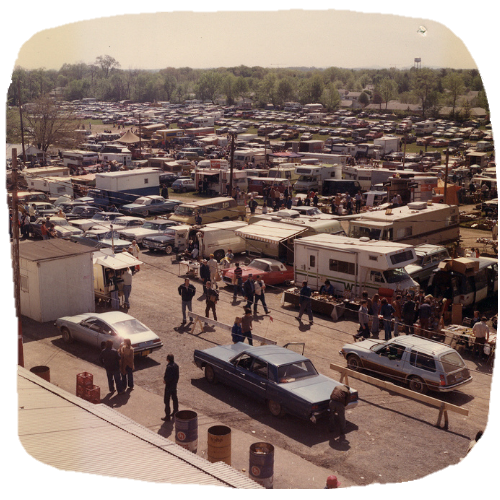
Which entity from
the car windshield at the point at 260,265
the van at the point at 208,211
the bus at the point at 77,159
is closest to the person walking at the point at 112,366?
the car windshield at the point at 260,265

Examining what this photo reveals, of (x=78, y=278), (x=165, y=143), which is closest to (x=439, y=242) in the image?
(x=78, y=278)

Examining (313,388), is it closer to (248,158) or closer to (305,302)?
(305,302)

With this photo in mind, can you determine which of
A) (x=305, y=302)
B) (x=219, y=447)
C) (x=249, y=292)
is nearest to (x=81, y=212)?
(x=249, y=292)

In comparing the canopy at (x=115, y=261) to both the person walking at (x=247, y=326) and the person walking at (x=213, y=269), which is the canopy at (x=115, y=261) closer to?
the person walking at (x=213, y=269)

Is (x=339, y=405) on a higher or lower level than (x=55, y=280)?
lower

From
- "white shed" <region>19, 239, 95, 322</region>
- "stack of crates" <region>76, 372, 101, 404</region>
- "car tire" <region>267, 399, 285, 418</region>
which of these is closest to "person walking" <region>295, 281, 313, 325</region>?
"white shed" <region>19, 239, 95, 322</region>

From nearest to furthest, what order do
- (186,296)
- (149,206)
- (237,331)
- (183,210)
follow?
1. (237,331)
2. (186,296)
3. (183,210)
4. (149,206)
